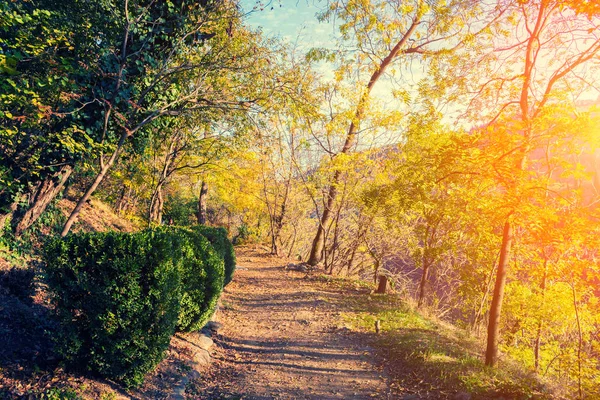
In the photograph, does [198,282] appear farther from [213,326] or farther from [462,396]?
[462,396]

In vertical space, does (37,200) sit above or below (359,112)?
below

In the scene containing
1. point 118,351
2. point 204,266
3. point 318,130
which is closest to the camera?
point 118,351

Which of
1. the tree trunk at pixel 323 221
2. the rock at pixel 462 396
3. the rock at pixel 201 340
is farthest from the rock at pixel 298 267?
the rock at pixel 462 396

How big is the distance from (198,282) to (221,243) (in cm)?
299

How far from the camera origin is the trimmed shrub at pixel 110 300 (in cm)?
355

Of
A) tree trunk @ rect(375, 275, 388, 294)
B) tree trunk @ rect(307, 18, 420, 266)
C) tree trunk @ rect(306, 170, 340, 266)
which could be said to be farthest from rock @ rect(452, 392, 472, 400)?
tree trunk @ rect(306, 170, 340, 266)

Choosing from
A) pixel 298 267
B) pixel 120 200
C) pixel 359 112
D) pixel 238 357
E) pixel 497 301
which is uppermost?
pixel 359 112

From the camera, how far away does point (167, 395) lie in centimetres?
427

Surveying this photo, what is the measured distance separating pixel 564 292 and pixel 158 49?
12015 millimetres

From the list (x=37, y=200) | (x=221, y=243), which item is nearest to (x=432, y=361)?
(x=221, y=243)

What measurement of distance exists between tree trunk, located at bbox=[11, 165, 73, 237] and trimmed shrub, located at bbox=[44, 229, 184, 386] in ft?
11.0

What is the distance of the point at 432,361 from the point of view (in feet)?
18.2

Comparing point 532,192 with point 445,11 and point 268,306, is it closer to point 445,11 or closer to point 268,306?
point 268,306

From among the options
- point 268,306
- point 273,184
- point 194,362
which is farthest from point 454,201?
point 273,184
